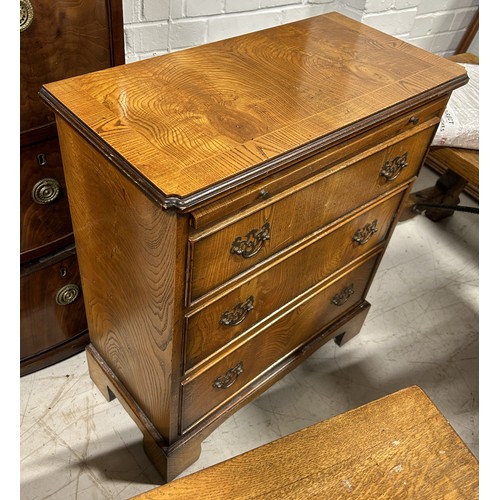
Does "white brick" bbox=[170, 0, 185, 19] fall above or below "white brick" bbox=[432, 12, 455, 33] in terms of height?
above

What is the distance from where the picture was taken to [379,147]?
1164mm

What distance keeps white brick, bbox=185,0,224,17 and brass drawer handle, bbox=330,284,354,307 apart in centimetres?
94

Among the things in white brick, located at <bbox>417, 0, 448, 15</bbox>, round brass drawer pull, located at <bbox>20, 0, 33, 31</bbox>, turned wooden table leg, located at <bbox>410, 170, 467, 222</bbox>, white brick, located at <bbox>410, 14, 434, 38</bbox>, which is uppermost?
round brass drawer pull, located at <bbox>20, 0, 33, 31</bbox>

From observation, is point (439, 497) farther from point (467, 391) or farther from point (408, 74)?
point (467, 391)

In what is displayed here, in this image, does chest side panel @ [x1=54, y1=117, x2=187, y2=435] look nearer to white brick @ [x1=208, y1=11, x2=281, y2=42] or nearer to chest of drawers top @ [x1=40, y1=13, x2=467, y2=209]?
chest of drawers top @ [x1=40, y1=13, x2=467, y2=209]

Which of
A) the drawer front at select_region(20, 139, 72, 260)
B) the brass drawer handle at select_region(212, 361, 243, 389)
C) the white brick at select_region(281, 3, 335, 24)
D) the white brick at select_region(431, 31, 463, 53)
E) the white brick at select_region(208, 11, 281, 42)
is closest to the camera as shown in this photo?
the drawer front at select_region(20, 139, 72, 260)

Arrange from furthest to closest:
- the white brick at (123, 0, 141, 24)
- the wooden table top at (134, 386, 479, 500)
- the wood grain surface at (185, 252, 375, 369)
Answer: the white brick at (123, 0, 141, 24) → the wood grain surface at (185, 252, 375, 369) → the wooden table top at (134, 386, 479, 500)

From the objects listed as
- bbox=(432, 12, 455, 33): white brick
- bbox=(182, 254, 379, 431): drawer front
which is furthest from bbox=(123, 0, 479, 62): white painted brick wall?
bbox=(182, 254, 379, 431): drawer front

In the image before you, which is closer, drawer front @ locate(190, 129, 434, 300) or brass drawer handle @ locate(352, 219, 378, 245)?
drawer front @ locate(190, 129, 434, 300)

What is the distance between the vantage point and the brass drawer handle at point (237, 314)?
1135mm

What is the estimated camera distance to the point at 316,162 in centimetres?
101

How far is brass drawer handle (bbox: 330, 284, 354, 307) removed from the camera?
61.9 inches

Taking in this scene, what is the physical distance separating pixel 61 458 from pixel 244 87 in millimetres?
1137

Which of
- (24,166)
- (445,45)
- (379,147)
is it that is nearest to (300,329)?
(379,147)
